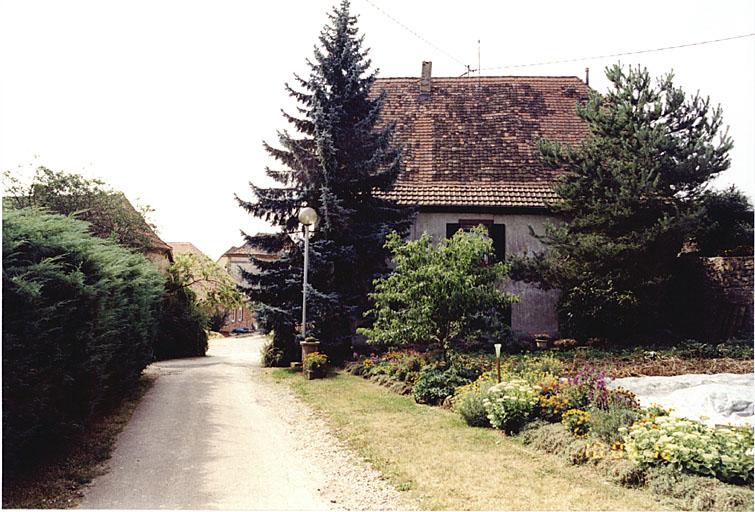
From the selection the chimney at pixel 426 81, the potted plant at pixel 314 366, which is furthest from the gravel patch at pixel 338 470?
the chimney at pixel 426 81

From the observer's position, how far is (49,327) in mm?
5078

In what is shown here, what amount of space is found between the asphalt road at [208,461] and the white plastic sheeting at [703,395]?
3939mm

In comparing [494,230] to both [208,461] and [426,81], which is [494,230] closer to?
[426,81]

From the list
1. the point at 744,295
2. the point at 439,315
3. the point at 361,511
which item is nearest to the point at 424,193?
the point at 439,315

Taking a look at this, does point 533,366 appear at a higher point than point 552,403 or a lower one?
higher

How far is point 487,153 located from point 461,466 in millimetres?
11632

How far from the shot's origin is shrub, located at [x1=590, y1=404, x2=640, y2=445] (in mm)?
5863

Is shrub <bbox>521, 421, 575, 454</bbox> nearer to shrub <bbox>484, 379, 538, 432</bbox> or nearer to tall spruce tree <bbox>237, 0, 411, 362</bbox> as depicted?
shrub <bbox>484, 379, 538, 432</bbox>

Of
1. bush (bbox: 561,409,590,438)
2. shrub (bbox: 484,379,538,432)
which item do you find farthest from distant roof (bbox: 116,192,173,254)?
bush (bbox: 561,409,590,438)

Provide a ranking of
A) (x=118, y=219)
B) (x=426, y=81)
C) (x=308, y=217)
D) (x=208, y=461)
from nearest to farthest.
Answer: (x=208, y=461)
(x=308, y=217)
(x=118, y=219)
(x=426, y=81)

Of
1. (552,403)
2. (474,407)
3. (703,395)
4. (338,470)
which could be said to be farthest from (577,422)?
(338,470)

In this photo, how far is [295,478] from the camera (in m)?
5.45

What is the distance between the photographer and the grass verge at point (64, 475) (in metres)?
4.77

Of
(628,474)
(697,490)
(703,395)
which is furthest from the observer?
(703,395)
